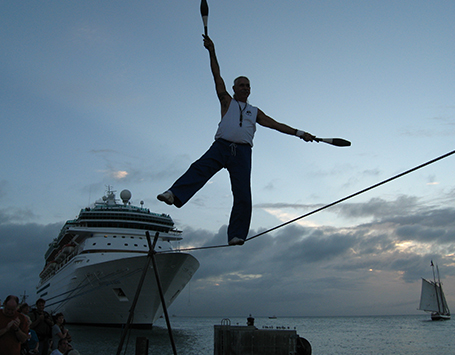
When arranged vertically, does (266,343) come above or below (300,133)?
below

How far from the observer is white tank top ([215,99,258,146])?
172 inches

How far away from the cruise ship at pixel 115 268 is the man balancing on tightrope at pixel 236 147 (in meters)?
17.0

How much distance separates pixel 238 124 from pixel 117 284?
20482 millimetres

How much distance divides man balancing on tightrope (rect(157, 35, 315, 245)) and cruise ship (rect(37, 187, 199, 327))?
55.8 feet

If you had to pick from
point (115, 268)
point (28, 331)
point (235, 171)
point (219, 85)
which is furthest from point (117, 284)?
point (219, 85)

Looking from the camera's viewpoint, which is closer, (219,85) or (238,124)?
(238,124)

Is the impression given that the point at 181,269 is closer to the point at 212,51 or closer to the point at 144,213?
the point at 144,213

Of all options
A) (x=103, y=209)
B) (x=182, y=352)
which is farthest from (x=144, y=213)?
(x=182, y=352)

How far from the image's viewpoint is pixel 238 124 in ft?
14.4

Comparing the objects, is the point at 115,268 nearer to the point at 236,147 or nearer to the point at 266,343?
the point at 266,343

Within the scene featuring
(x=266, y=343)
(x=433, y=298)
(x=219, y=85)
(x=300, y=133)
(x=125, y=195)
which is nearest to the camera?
(x=300, y=133)

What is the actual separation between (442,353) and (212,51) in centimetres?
3700

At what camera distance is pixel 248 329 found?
14.9 meters

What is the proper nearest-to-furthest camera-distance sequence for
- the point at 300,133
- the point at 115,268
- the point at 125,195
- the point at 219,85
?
the point at 300,133
the point at 219,85
the point at 115,268
the point at 125,195
